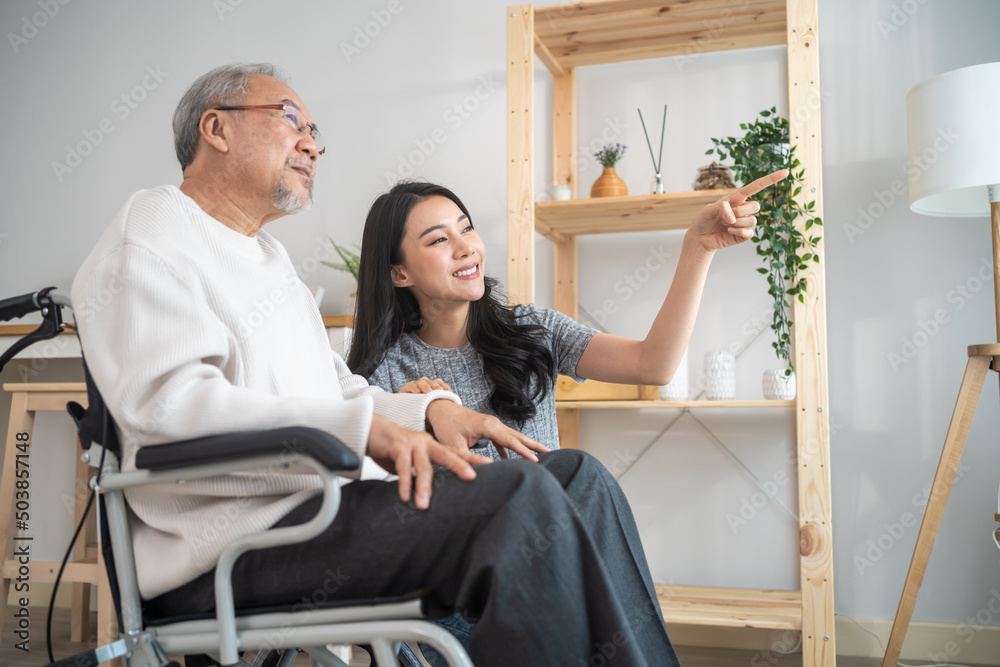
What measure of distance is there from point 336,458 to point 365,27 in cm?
235

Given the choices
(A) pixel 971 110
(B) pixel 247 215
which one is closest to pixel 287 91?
(B) pixel 247 215

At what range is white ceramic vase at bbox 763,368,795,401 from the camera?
2.03 metres

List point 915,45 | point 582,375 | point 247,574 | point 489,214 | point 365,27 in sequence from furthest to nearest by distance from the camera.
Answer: point 365,27 < point 489,214 < point 915,45 < point 582,375 < point 247,574

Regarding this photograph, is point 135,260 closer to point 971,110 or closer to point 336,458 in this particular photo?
point 336,458

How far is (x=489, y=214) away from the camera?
2574 mm

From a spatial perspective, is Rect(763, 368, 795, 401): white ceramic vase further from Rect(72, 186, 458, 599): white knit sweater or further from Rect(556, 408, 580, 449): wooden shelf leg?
Rect(72, 186, 458, 599): white knit sweater

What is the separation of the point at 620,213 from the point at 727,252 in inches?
16.1

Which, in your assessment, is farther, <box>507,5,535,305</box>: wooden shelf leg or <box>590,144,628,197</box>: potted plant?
<box>590,144,628,197</box>: potted plant
